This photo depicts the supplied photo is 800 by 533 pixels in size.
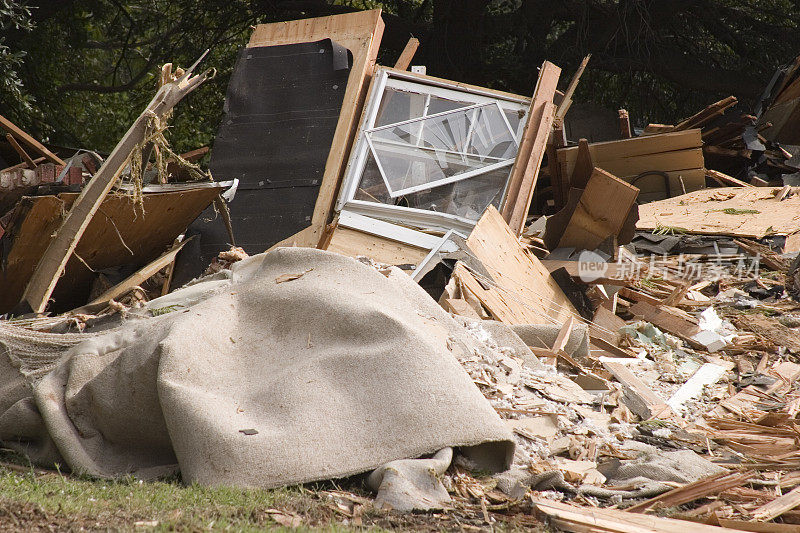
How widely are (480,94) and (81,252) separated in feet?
14.3

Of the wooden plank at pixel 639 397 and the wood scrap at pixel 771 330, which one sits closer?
the wooden plank at pixel 639 397

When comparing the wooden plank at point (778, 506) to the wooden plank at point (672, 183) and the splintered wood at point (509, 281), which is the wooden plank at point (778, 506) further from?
the wooden plank at point (672, 183)

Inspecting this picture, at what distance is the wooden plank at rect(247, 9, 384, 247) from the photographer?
25.0ft

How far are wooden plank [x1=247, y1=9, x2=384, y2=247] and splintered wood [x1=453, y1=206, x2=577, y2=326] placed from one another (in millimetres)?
1664

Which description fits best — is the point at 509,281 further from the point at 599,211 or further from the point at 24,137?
the point at 24,137

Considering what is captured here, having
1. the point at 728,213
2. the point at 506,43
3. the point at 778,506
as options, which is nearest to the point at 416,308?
the point at 778,506

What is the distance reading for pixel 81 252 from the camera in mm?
5859

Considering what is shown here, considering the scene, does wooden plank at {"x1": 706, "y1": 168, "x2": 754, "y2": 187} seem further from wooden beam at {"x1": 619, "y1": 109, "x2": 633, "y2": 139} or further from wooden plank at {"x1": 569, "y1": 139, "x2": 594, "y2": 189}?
wooden plank at {"x1": 569, "y1": 139, "x2": 594, "y2": 189}

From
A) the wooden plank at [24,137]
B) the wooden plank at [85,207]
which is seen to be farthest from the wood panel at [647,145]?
the wooden plank at [24,137]

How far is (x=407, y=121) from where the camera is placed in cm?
805

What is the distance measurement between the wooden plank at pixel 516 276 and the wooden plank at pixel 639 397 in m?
1.01

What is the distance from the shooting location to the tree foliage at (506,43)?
510 inches

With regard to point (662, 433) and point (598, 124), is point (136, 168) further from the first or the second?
point (598, 124)

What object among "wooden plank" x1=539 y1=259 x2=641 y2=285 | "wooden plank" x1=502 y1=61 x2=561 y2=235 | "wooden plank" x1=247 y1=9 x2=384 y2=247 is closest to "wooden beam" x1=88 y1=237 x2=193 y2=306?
"wooden plank" x1=247 y1=9 x2=384 y2=247
